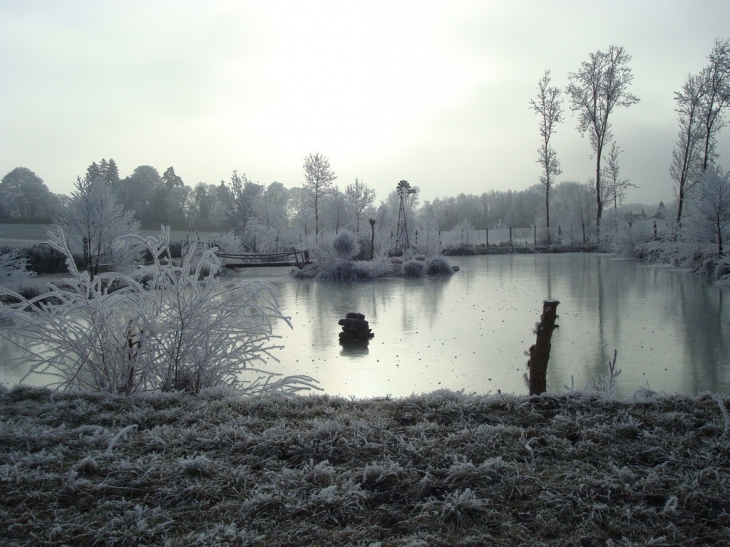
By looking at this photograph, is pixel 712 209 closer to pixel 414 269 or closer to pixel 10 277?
pixel 414 269

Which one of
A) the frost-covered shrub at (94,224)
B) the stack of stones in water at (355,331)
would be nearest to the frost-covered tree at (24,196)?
the frost-covered shrub at (94,224)

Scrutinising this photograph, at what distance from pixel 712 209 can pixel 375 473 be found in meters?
16.5

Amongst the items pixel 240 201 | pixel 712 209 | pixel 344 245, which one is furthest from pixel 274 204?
pixel 712 209

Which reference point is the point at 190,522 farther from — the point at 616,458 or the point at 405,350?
the point at 405,350

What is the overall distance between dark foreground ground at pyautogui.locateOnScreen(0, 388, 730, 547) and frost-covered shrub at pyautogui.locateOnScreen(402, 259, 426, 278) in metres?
14.3

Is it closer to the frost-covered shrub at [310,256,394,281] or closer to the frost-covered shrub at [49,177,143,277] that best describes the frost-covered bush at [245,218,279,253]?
the frost-covered shrub at [310,256,394,281]

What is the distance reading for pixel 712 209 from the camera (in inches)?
592

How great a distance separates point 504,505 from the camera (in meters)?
1.84

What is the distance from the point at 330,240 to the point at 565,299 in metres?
9.41

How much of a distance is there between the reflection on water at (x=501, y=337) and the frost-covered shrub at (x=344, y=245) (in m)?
4.68

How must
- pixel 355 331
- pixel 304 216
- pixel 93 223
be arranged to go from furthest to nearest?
pixel 304 216 → pixel 93 223 → pixel 355 331

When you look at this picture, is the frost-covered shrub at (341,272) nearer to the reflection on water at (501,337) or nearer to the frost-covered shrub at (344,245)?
the frost-covered shrub at (344,245)

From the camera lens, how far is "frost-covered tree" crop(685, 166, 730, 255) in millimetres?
14578

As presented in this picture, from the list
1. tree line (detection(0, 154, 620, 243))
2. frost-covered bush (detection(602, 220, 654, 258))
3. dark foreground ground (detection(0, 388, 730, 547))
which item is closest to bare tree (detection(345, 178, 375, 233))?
tree line (detection(0, 154, 620, 243))
